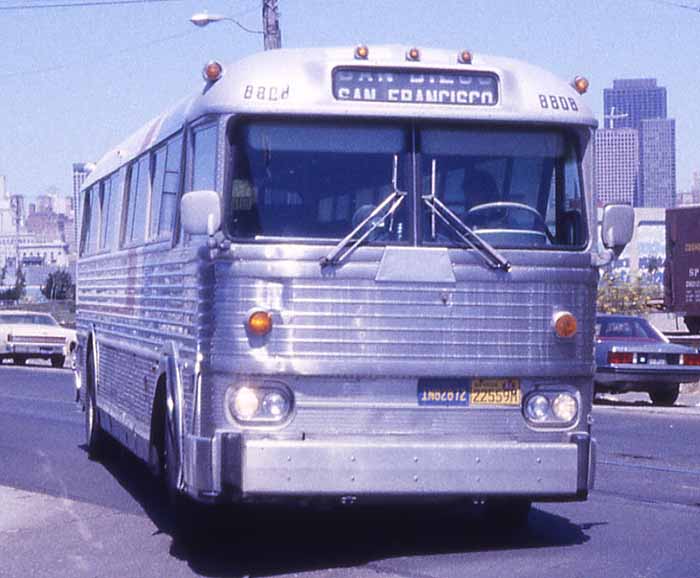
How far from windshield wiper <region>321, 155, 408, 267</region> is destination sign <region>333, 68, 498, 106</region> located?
A: 380mm

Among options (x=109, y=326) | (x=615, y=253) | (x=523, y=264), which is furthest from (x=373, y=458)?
(x=109, y=326)

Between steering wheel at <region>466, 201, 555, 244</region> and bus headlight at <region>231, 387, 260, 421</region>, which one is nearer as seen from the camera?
bus headlight at <region>231, 387, 260, 421</region>

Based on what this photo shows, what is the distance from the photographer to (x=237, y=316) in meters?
8.37

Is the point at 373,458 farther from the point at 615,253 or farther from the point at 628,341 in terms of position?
the point at 628,341

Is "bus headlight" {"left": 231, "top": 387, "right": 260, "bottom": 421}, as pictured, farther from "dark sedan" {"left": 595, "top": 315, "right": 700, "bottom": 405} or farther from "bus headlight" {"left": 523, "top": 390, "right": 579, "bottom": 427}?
"dark sedan" {"left": 595, "top": 315, "right": 700, "bottom": 405}

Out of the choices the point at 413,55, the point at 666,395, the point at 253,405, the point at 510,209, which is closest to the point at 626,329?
the point at 666,395

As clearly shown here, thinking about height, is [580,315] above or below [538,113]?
below

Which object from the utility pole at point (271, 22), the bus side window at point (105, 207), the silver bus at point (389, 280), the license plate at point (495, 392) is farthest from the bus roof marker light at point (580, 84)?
the utility pole at point (271, 22)

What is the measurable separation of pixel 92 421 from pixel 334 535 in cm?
514

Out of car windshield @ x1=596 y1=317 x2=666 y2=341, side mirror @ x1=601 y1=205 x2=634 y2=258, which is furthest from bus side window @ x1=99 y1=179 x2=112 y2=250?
car windshield @ x1=596 y1=317 x2=666 y2=341

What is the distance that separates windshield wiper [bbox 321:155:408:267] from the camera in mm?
8406

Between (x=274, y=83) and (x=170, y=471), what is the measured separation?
8.74 ft

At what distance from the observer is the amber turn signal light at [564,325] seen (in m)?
8.74

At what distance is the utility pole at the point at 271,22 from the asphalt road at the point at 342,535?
1330 centimetres
